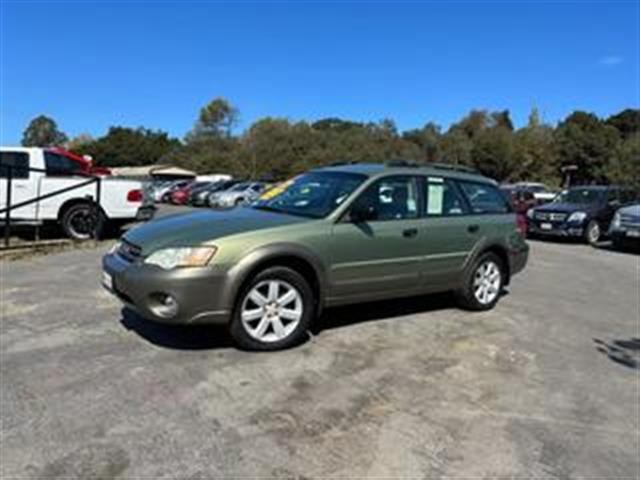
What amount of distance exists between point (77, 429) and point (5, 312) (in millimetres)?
3242

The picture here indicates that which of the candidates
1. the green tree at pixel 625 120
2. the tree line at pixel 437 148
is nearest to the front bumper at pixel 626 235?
the tree line at pixel 437 148

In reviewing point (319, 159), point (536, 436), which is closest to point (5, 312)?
point (536, 436)

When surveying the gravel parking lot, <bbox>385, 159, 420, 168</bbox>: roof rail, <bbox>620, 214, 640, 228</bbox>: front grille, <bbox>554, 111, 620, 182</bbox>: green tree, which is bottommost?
the gravel parking lot

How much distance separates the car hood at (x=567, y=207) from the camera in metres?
18.7

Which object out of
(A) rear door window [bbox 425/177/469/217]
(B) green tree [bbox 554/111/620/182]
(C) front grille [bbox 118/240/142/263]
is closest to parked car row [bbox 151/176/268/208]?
(A) rear door window [bbox 425/177/469/217]

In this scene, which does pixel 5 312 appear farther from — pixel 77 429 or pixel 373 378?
pixel 373 378

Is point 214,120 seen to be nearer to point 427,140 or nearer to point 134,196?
point 427,140

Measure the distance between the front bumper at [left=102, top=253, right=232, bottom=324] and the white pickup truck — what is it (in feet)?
26.0

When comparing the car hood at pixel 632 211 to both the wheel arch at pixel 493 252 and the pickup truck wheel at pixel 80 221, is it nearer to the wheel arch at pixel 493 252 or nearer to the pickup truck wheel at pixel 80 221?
the wheel arch at pixel 493 252

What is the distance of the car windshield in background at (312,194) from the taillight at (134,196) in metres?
6.86

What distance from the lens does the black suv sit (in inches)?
725

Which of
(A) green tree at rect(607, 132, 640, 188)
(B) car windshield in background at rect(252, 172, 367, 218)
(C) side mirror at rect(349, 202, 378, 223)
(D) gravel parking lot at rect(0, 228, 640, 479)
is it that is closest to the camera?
(D) gravel parking lot at rect(0, 228, 640, 479)

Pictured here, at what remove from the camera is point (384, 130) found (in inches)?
3438

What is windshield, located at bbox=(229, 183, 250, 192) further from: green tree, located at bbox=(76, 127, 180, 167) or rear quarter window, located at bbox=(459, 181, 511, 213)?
green tree, located at bbox=(76, 127, 180, 167)
